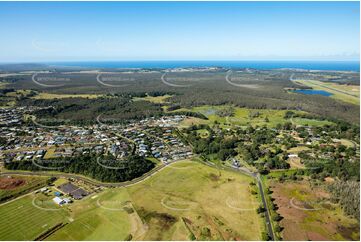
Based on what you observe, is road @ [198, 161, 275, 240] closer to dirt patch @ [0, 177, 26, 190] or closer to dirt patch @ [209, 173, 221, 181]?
dirt patch @ [209, 173, 221, 181]

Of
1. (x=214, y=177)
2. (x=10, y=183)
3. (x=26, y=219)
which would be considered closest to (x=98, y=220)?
(x=26, y=219)

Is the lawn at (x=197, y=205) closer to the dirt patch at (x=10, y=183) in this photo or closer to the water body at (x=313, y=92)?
the dirt patch at (x=10, y=183)

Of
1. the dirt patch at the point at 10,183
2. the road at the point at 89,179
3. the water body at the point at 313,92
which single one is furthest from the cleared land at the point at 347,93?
the dirt patch at the point at 10,183

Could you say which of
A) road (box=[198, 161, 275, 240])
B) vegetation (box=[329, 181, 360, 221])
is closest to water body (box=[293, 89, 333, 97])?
vegetation (box=[329, 181, 360, 221])

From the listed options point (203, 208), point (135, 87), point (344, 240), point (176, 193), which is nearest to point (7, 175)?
point (176, 193)

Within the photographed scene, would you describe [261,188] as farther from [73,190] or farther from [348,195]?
[73,190]
